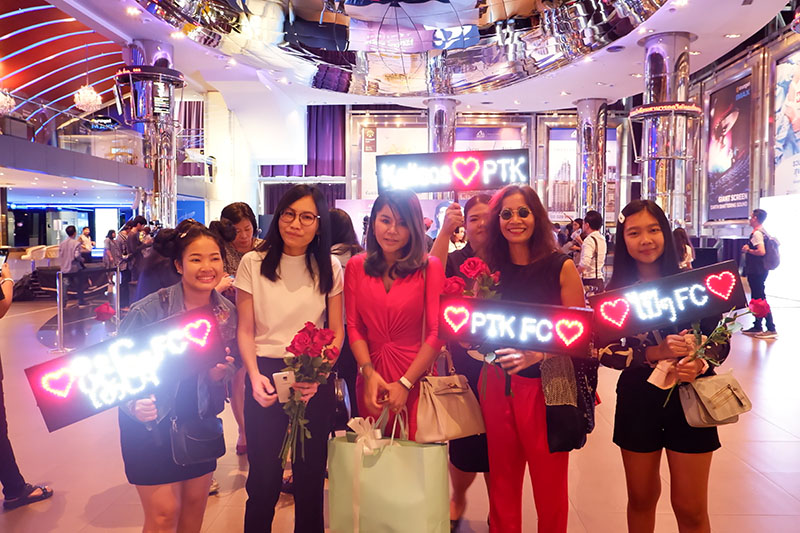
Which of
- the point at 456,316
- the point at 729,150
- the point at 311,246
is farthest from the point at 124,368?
A: the point at 729,150

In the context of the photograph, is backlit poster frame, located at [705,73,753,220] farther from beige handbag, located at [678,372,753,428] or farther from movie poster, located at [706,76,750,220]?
beige handbag, located at [678,372,753,428]

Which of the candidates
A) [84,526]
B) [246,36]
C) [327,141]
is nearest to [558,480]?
[84,526]

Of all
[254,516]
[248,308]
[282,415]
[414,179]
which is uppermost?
[414,179]

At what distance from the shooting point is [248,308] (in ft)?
6.88

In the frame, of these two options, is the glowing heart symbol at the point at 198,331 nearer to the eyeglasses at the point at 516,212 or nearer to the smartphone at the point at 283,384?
the smartphone at the point at 283,384

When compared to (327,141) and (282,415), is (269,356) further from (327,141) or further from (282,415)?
(327,141)

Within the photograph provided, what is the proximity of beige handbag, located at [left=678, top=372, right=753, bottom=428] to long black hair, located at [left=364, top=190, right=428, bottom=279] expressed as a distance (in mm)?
989

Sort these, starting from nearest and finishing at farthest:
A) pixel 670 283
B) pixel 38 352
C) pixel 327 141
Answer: pixel 670 283
pixel 38 352
pixel 327 141

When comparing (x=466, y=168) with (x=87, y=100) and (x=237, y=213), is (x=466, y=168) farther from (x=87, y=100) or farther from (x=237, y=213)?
(x=87, y=100)

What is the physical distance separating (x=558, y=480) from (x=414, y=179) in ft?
5.88

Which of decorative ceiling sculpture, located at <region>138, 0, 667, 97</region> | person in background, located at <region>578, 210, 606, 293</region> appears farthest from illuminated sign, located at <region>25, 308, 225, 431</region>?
decorative ceiling sculpture, located at <region>138, 0, 667, 97</region>

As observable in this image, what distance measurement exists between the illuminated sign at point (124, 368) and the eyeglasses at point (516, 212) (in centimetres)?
107

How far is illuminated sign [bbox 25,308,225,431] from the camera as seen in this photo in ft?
5.54

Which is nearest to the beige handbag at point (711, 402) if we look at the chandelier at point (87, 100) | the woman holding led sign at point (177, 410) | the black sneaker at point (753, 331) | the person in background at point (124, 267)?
the woman holding led sign at point (177, 410)
